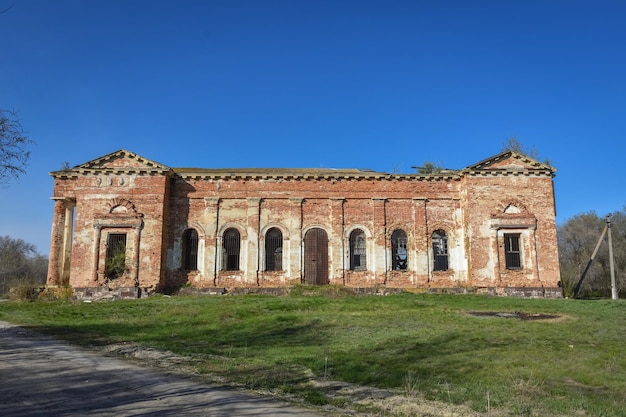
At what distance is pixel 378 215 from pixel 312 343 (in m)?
14.9

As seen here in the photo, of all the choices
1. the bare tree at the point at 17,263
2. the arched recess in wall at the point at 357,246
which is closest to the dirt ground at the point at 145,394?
the arched recess in wall at the point at 357,246

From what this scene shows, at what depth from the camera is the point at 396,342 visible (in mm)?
11781

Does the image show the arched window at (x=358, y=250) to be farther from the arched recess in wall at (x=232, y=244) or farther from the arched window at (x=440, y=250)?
the arched recess in wall at (x=232, y=244)

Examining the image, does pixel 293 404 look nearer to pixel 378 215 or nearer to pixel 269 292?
pixel 269 292

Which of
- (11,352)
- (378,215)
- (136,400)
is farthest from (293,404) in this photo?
(378,215)

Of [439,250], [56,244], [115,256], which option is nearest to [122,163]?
[115,256]

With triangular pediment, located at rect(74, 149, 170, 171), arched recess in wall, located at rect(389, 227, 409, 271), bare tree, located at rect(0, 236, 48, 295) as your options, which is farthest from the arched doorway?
bare tree, located at rect(0, 236, 48, 295)

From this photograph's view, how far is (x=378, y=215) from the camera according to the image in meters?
26.3

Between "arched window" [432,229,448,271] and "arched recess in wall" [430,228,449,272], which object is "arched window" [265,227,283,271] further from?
"arched window" [432,229,448,271]

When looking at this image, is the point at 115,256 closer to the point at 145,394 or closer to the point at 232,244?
the point at 232,244

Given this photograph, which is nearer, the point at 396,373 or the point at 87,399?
the point at 87,399

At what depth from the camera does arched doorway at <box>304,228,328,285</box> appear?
25734 millimetres

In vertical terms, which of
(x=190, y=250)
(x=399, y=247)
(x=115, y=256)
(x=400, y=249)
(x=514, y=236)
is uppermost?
(x=514, y=236)

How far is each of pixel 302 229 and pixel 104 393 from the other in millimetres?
18885
